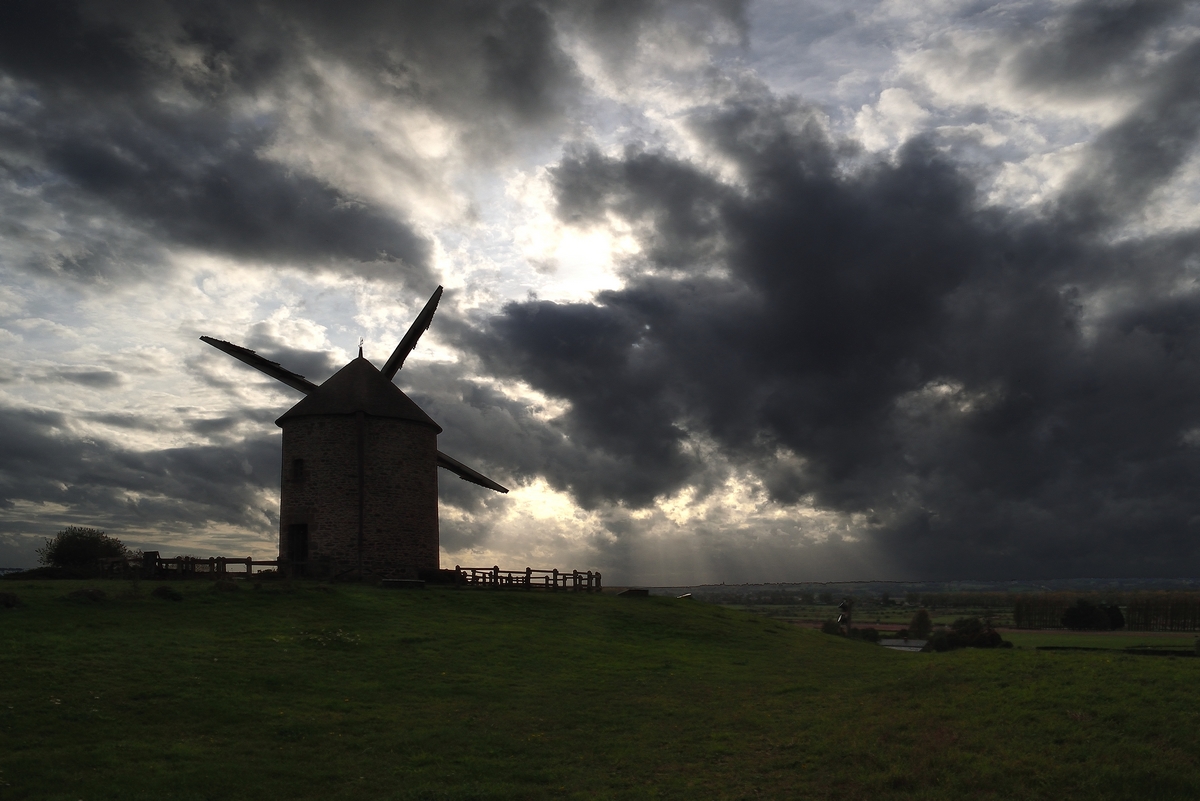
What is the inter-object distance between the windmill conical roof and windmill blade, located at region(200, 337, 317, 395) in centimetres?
463

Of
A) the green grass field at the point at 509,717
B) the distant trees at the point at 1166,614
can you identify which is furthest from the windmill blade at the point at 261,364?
the distant trees at the point at 1166,614

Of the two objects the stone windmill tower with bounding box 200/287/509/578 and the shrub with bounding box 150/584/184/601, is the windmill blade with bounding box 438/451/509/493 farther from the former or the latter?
the shrub with bounding box 150/584/184/601

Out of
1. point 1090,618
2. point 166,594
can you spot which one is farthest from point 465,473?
point 1090,618

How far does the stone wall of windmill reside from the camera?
1455 inches

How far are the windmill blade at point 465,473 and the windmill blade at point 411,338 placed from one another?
5488 mm

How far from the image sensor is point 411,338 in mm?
48281

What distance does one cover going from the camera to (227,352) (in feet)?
149

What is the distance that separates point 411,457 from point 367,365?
6479 mm

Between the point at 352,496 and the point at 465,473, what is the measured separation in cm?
953

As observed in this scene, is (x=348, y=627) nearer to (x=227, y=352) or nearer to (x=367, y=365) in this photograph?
(x=367, y=365)

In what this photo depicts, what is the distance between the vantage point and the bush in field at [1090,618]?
85.4 m

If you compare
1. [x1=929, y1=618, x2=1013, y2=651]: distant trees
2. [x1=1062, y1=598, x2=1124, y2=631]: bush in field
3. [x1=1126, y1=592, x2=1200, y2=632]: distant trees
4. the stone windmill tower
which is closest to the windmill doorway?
the stone windmill tower

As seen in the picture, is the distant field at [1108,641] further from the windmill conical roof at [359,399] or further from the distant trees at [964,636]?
the windmill conical roof at [359,399]

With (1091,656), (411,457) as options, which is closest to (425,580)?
(411,457)
